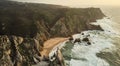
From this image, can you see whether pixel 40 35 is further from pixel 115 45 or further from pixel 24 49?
pixel 115 45

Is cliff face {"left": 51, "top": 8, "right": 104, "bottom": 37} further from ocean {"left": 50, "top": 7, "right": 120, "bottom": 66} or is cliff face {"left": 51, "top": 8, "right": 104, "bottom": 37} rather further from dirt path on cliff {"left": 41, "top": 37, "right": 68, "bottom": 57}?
ocean {"left": 50, "top": 7, "right": 120, "bottom": 66}

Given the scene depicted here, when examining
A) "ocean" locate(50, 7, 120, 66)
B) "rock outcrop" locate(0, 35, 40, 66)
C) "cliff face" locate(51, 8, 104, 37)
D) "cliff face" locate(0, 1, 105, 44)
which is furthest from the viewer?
"cliff face" locate(51, 8, 104, 37)

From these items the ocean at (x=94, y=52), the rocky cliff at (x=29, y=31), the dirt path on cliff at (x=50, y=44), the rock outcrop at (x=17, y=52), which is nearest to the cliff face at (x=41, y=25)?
the rocky cliff at (x=29, y=31)

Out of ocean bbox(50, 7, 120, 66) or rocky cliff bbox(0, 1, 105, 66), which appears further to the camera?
ocean bbox(50, 7, 120, 66)

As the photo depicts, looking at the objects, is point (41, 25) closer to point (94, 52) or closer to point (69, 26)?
point (69, 26)

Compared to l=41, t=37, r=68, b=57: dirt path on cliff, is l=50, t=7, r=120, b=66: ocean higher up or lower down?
lower down

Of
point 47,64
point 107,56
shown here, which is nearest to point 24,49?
point 47,64

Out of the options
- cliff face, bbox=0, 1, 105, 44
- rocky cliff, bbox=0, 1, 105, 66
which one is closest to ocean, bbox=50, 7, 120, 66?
rocky cliff, bbox=0, 1, 105, 66

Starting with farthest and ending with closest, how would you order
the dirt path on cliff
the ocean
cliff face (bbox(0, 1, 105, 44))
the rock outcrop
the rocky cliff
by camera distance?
cliff face (bbox(0, 1, 105, 44)) → the dirt path on cliff → the ocean → the rocky cliff → the rock outcrop

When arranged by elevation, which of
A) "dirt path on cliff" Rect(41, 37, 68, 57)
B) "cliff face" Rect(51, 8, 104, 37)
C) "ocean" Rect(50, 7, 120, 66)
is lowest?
"ocean" Rect(50, 7, 120, 66)
